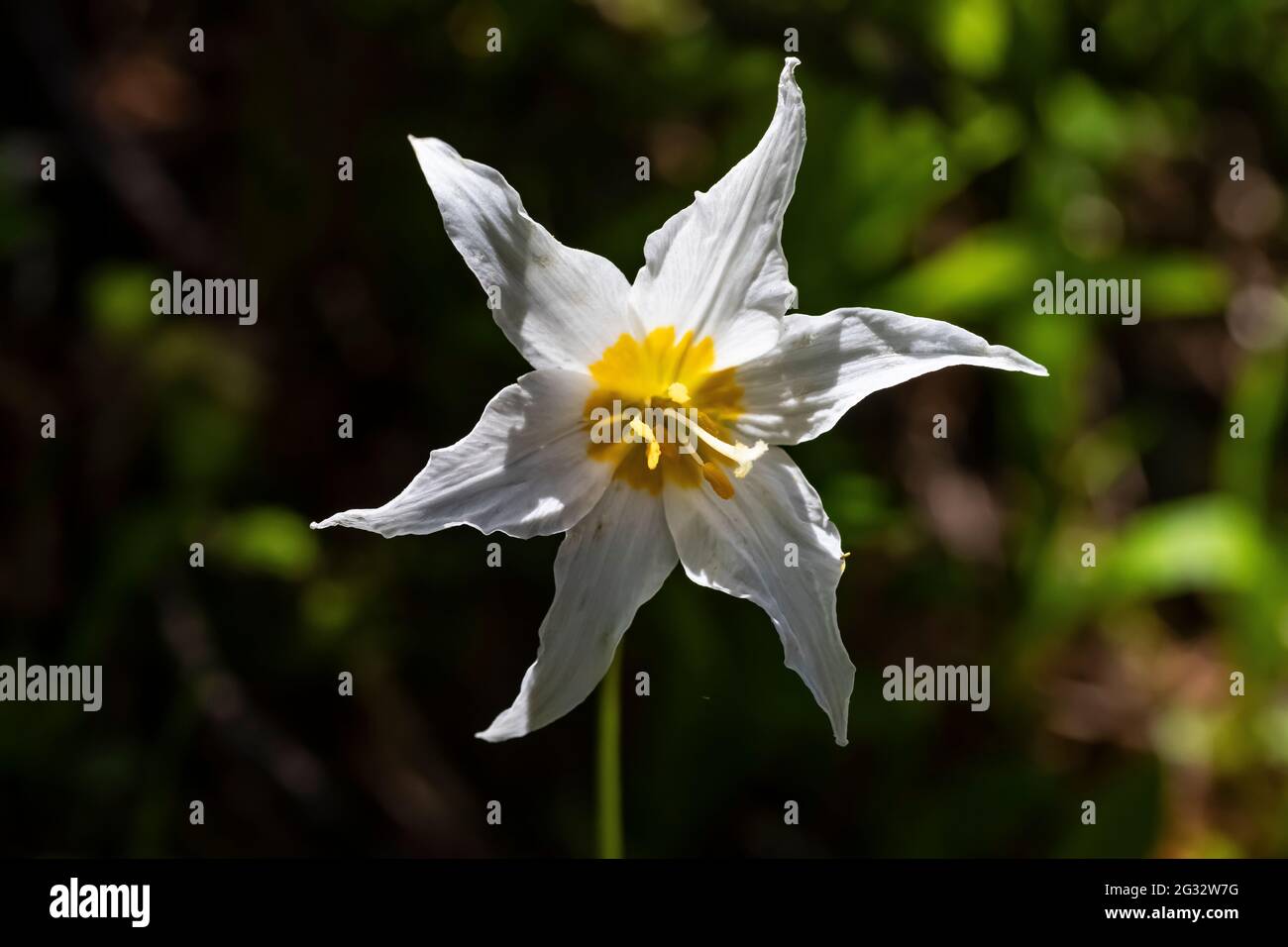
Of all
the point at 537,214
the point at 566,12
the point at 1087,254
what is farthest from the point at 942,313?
the point at 566,12

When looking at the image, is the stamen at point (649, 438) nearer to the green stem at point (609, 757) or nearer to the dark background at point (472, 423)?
the green stem at point (609, 757)

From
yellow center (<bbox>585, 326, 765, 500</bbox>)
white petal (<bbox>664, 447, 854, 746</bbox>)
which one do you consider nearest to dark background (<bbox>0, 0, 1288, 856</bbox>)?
yellow center (<bbox>585, 326, 765, 500</bbox>)

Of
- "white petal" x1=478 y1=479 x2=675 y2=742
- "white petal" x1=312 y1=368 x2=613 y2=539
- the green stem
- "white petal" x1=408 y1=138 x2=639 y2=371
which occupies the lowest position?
the green stem

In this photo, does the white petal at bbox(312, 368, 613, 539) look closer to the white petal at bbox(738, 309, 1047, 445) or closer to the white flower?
the white flower

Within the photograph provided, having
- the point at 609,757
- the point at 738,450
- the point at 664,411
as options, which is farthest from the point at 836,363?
the point at 609,757

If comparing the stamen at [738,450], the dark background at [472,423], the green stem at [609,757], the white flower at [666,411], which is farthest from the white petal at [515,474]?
the dark background at [472,423]

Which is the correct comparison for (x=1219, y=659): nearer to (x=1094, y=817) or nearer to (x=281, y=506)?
(x=1094, y=817)
